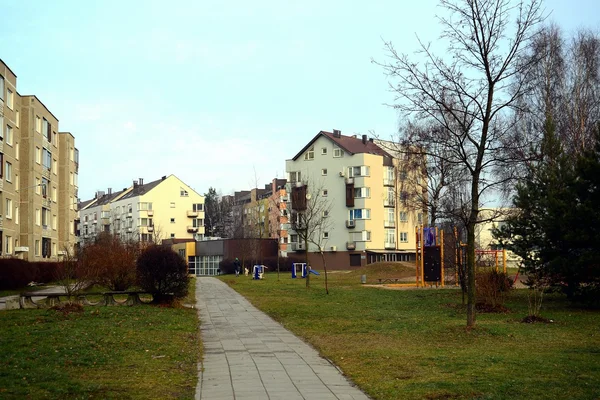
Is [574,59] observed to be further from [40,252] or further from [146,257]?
[40,252]

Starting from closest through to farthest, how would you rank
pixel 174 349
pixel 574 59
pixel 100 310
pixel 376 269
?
pixel 174 349 < pixel 100 310 < pixel 574 59 < pixel 376 269

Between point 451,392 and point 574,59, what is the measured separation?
29.8 m

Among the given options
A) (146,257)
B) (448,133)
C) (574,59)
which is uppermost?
(574,59)

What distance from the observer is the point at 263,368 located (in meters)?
10.6

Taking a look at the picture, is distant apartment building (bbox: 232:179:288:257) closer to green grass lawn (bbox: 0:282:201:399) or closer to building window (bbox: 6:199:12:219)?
building window (bbox: 6:199:12:219)

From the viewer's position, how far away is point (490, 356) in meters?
11.5

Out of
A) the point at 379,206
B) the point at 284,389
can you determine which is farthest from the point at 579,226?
the point at 379,206

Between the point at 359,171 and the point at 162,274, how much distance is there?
58327mm

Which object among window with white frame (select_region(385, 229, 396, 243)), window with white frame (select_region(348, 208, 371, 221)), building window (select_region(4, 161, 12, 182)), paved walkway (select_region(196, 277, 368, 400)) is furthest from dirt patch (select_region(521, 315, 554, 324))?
window with white frame (select_region(385, 229, 396, 243))

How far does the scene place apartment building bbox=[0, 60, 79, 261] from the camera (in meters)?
46.5

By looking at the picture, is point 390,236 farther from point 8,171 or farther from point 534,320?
point 534,320

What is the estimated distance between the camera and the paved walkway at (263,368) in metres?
8.63

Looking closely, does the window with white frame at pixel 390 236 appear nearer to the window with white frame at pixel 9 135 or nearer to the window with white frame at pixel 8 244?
the window with white frame at pixel 8 244

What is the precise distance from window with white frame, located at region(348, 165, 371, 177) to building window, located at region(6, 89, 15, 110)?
41.1 meters
